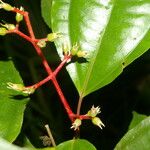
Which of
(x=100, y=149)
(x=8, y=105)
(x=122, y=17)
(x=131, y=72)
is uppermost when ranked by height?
(x=122, y=17)

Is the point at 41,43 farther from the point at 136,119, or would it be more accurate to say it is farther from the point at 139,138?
the point at 136,119

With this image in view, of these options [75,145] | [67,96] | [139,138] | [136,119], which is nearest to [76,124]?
[75,145]

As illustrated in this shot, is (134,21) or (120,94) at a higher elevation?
(134,21)

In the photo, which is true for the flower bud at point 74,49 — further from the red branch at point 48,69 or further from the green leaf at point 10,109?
the green leaf at point 10,109

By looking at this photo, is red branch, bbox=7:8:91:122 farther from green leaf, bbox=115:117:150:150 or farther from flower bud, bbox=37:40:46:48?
green leaf, bbox=115:117:150:150

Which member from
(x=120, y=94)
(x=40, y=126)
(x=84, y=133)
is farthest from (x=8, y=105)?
(x=120, y=94)

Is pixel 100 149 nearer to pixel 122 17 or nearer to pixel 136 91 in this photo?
pixel 136 91
